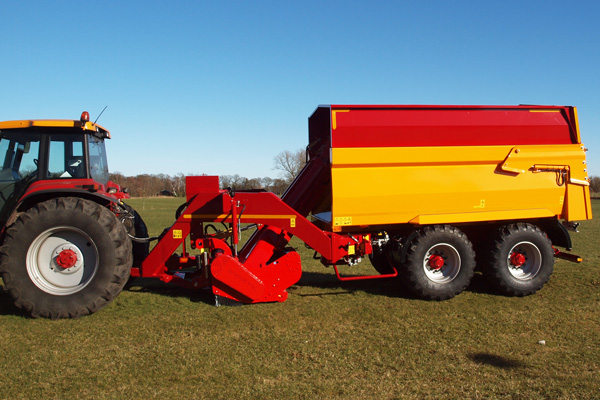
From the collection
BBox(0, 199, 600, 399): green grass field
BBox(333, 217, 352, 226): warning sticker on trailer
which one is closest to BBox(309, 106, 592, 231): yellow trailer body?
BBox(333, 217, 352, 226): warning sticker on trailer

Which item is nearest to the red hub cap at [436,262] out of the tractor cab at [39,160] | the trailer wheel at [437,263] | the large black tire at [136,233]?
the trailer wheel at [437,263]

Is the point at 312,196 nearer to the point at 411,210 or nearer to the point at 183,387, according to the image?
the point at 411,210

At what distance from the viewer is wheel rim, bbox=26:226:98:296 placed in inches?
209

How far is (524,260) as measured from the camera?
252 inches

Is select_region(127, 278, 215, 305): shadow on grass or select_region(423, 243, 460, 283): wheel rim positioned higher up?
select_region(423, 243, 460, 283): wheel rim

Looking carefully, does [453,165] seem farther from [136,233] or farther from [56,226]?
[56,226]

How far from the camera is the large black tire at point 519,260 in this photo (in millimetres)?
6219

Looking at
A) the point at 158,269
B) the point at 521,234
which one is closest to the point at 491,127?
the point at 521,234

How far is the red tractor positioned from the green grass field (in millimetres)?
334

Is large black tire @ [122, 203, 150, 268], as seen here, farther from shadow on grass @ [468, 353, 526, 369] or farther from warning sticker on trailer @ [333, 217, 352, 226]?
shadow on grass @ [468, 353, 526, 369]

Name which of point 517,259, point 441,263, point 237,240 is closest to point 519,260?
point 517,259

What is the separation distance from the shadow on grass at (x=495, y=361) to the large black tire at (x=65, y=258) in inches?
156

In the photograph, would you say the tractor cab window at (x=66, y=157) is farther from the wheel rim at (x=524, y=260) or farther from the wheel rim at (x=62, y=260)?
the wheel rim at (x=524, y=260)

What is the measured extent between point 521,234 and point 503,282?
722 mm
